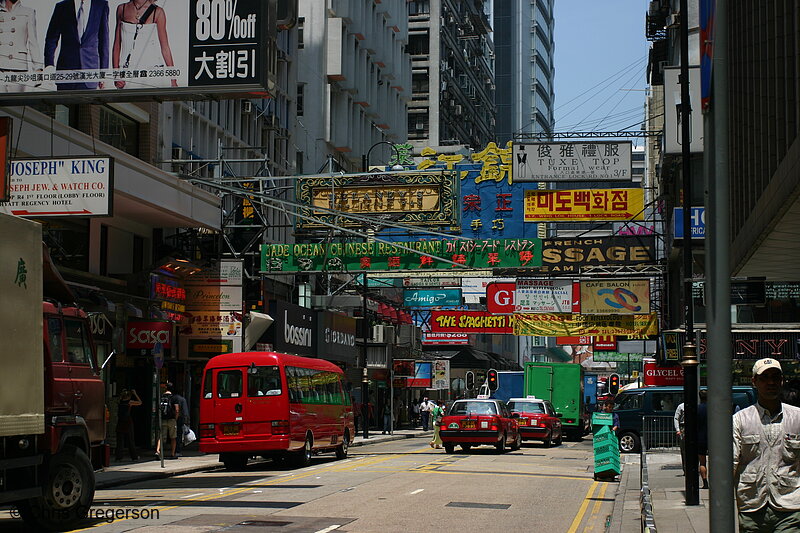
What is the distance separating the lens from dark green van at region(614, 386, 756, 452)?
3359 centimetres

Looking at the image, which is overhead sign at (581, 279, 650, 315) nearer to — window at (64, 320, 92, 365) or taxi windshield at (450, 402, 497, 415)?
taxi windshield at (450, 402, 497, 415)

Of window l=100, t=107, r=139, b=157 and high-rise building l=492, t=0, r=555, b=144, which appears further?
high-rise building l=492, t=0, r=555, b=144

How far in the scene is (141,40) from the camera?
19234mm

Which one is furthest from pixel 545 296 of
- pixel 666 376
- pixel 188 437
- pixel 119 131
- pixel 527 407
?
pixel 119 131

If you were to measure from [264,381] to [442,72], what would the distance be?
7697 centimetres

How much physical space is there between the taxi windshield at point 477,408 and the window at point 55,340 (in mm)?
19112

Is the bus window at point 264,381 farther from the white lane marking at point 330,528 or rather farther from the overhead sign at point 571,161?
the overhead sign at point 571,161

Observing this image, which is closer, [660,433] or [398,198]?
[660,433]

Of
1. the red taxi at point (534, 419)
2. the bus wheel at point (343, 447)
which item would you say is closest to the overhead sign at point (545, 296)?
the red taxi at point (534, 419)

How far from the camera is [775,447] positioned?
798cm

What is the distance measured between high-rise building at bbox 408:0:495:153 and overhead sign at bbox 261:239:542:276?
187 feet

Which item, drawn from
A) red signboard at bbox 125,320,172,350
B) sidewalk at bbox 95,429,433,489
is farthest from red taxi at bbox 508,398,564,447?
red signboard at bbox 125,320,172,350

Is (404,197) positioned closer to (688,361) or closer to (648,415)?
(648,415)

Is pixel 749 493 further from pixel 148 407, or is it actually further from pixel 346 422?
pixel 148 407
